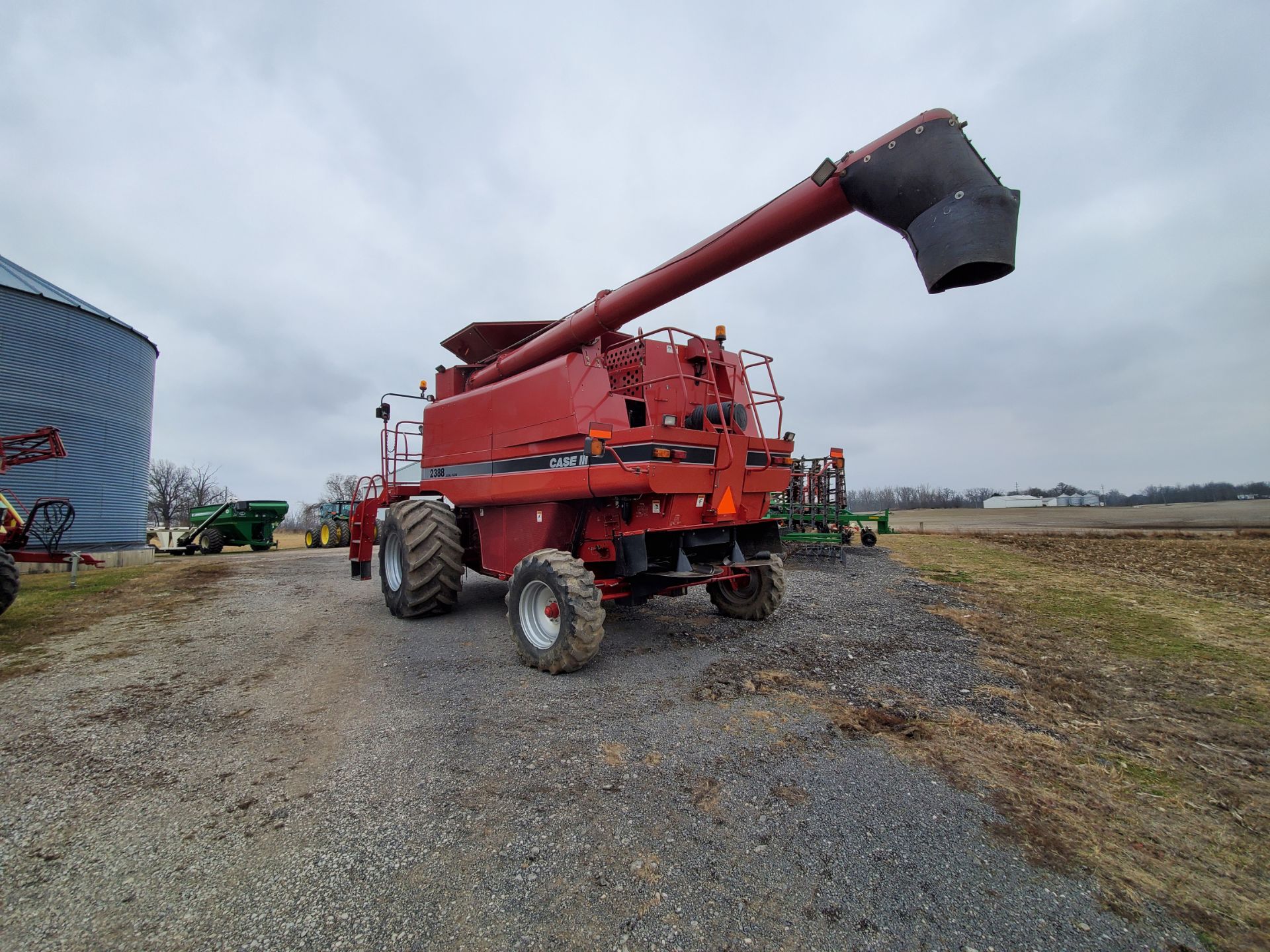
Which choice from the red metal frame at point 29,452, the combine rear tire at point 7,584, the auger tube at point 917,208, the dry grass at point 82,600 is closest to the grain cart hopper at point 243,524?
the dry grass at point 82,600

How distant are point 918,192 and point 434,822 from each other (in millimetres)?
4462

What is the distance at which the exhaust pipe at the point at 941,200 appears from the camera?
325cm

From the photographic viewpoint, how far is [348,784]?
9.39 feet

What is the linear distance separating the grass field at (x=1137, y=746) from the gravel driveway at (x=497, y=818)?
234 mm

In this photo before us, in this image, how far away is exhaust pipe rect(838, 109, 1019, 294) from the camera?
3.25 m

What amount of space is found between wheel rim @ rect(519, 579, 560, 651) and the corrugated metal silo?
661 inches

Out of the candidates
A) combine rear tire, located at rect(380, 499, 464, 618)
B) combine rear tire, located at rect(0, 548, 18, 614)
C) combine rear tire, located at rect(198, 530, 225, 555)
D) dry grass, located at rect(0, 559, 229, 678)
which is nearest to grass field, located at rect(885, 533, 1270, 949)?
combine rear tire, located at rect(380, 499, 464, 618)

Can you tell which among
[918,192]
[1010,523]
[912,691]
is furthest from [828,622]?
[1010,523]

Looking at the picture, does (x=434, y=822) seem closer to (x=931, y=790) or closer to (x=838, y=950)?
(x=838, y=950)

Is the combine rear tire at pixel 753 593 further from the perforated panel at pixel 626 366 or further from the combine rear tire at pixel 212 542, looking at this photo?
the combine rear tire at pixel 212 542

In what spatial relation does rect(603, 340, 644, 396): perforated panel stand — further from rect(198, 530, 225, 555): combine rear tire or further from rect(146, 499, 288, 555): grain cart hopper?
rect(198, 530, 225, 555): combine rear tire

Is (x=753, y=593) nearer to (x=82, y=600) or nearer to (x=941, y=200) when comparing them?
(x=941, y=200)

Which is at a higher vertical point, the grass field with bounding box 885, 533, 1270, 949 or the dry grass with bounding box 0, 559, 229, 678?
the dry grass with bounding box 0, 559, 229, 678

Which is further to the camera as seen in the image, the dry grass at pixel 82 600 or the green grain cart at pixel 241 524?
the green grain cart at pixel 241 524
